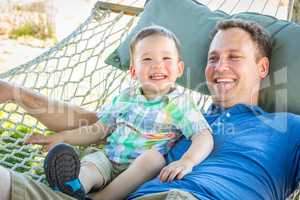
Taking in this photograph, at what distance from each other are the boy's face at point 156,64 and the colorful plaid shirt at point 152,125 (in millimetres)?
38

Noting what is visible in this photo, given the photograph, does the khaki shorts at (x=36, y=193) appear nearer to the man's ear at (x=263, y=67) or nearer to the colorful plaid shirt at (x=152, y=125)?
the colorful plaid shirt at (x=152, y=125)

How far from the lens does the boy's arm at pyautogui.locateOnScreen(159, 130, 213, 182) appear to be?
160cm

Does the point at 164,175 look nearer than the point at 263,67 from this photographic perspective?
Yes

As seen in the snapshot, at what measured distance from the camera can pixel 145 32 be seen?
78.5 inches

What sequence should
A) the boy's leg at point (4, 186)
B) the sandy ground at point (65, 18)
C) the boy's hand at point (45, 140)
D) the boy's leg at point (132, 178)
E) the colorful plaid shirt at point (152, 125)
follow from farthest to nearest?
the sandy ground at point (65, 18)
the boy's hand at point (45, 140)
the colorful plaid shirt at point (152, 125)
the boy's leg at point (132, 178)
the boy's leg at point (4, 186)

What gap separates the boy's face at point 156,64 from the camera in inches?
75.8

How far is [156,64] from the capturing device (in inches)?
75.5

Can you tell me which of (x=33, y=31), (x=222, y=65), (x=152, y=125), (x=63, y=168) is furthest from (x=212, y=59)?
(x=33, y=31)

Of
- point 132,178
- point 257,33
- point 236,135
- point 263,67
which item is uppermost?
point 257,33

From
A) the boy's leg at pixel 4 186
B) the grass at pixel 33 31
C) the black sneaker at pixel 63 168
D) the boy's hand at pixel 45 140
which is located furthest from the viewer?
the grass at pixel 33 31

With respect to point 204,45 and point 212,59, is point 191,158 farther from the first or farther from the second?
point 204,45

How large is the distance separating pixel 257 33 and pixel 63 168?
933 millimetres

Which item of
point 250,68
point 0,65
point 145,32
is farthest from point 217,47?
point 0,65

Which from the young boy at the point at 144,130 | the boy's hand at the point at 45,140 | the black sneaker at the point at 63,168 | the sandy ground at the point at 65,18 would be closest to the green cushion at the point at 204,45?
the young boy at the point at 144,130
